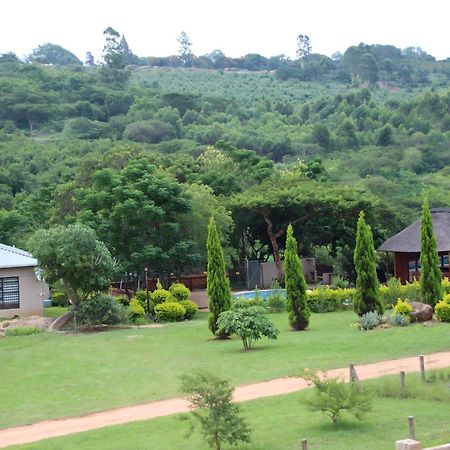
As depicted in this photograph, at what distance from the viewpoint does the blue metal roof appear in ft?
121

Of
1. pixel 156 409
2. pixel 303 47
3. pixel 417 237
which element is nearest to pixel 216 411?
pixel 156 409

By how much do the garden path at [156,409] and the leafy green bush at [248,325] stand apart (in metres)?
4.31

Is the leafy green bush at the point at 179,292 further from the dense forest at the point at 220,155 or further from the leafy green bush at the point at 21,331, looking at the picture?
the leafy green bush at the point at 21,331

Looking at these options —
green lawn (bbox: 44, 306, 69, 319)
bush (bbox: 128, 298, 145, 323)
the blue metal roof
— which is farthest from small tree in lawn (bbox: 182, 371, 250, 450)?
green lawn (bbox: 44, 306, 69, 319)

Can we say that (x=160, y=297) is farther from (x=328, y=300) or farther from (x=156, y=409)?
(x=156, y=409)

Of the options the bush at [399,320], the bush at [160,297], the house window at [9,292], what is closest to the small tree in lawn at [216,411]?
the bush at [399,320]

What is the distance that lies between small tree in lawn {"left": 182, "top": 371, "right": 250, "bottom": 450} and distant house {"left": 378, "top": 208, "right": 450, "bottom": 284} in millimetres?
27712

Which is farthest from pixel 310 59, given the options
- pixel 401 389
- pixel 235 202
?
pixel 401 389

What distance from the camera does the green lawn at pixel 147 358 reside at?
21.3 meters

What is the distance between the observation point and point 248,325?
26.9 metres

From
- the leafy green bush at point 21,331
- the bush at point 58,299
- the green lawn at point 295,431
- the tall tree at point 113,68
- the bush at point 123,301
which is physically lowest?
the green lawn at point 295,431

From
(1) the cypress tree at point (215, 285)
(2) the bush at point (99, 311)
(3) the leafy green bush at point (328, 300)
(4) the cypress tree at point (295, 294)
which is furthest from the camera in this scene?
(3) the leafy green bush at point (328, 300)

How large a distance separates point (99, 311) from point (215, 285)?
5450 mm

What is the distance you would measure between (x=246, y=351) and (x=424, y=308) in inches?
283
